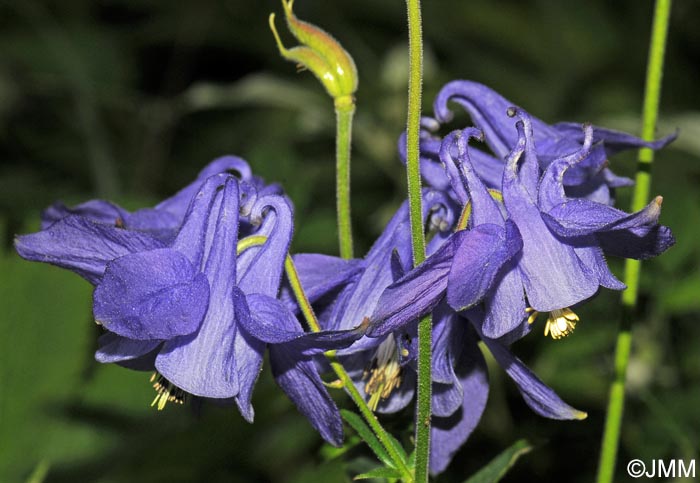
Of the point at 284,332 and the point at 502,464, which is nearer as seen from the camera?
the point at 284,332

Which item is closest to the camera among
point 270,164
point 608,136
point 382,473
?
point 382,473

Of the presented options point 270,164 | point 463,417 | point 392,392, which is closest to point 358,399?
point 392,392

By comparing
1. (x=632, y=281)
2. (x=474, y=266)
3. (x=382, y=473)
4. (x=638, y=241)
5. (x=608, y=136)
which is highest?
(x=608, y=136)

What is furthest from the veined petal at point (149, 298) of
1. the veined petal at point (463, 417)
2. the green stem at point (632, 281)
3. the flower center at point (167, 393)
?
the green stem at point (632, 281)

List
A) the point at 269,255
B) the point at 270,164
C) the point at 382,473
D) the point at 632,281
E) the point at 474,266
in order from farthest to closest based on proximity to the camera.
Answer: the point at 270,164
the point at 632,281
the point at 269,255
the point at 382,473
the point at 474,266

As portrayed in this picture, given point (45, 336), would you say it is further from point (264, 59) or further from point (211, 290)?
point (264, 59)

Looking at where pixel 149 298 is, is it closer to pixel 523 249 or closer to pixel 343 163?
pixel 343 163

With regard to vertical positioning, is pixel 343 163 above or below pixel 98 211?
above

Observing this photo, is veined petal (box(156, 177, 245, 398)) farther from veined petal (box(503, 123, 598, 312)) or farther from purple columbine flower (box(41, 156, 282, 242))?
veined petal (box(503, 123, 598, 312))

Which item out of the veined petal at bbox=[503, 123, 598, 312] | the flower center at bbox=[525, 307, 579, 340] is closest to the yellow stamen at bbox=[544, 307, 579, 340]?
the flower center at bbox=[525, 307, 579, 340]
